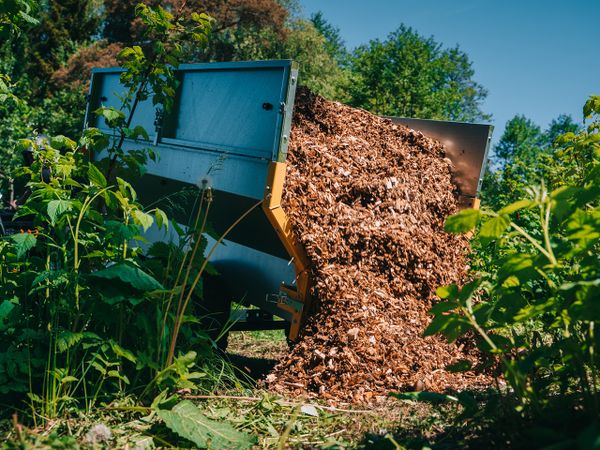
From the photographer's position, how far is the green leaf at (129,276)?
3154 mm

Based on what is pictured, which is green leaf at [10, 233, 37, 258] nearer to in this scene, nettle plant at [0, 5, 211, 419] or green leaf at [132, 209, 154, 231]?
nettle plant at [0, 5, 211, 419]

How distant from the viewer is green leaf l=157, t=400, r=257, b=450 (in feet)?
9.67

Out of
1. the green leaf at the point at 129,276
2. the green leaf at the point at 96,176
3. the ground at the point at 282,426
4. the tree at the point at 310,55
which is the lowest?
the ground at the point at 282,426

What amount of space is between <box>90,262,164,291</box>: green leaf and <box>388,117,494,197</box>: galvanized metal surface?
320cm

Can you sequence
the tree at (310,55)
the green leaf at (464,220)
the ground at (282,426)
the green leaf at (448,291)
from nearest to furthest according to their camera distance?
the green leaf at (464,220)
the green leaf at (448,291)
the ground at (282,426)
the tree at (310,55)

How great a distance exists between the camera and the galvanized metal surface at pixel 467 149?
5.43m

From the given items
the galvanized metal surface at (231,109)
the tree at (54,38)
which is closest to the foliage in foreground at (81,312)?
the galvanized metal surface at (231,109)

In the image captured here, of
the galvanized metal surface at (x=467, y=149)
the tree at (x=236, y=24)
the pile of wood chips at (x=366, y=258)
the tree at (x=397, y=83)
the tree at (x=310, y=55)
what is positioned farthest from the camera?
the tree at (x=310, y=55)

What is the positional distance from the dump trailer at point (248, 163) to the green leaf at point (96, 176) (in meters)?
0.73

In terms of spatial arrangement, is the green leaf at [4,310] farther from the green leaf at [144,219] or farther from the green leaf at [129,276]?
the green leaf at [144,219]

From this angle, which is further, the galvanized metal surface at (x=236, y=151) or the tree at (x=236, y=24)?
the tree at (x=236, y=24)

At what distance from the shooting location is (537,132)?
177ft

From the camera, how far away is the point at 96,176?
137 inches

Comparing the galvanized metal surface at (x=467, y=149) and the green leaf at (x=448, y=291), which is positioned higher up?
the galvanized metal surface at (x=467, y=149)
